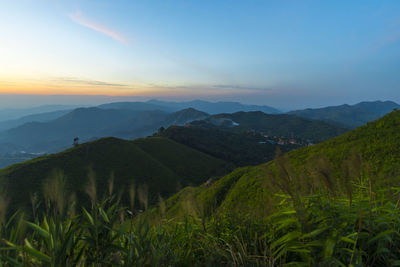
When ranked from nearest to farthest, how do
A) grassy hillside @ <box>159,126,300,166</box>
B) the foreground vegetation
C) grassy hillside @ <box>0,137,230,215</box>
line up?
1. the foreground vegetation
2. grassy hillside @ <box>0,137,230,215</box>
3. grassy hillside @ <box>159,126,300,166</box>

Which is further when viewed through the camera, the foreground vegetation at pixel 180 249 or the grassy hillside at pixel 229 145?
the grassy hillside at pixel 229 145

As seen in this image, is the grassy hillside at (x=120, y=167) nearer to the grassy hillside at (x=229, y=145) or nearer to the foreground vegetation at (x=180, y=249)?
the grassy hillside at (x=229, y=145)

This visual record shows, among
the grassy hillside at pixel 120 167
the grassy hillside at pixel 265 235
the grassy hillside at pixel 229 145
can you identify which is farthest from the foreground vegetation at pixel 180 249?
the grassy hillside at pixel 229 145

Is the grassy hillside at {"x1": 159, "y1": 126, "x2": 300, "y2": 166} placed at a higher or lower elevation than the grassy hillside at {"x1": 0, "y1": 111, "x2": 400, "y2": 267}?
lower

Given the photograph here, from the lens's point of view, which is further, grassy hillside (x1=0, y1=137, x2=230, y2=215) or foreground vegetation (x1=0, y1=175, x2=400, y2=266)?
grassy hillside (x1=0, y1=137, x2=230, y2=215)

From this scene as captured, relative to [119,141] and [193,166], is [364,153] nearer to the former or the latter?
[193,166]

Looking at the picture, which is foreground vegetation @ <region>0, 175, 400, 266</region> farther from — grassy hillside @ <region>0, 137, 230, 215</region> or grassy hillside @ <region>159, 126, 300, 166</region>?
grassy hillside @ <region>159, 126, 300, 166</region>

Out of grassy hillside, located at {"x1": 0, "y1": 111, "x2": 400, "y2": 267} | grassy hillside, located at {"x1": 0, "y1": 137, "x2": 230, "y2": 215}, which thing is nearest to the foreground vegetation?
grassy hillside, located at {"x1": 0, "y1": 111, "x2": 400, "y2": 267}

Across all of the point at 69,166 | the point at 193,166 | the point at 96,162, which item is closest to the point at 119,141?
the point at 96,162

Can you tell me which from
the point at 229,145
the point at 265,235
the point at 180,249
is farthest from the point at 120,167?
the point at 229,145
